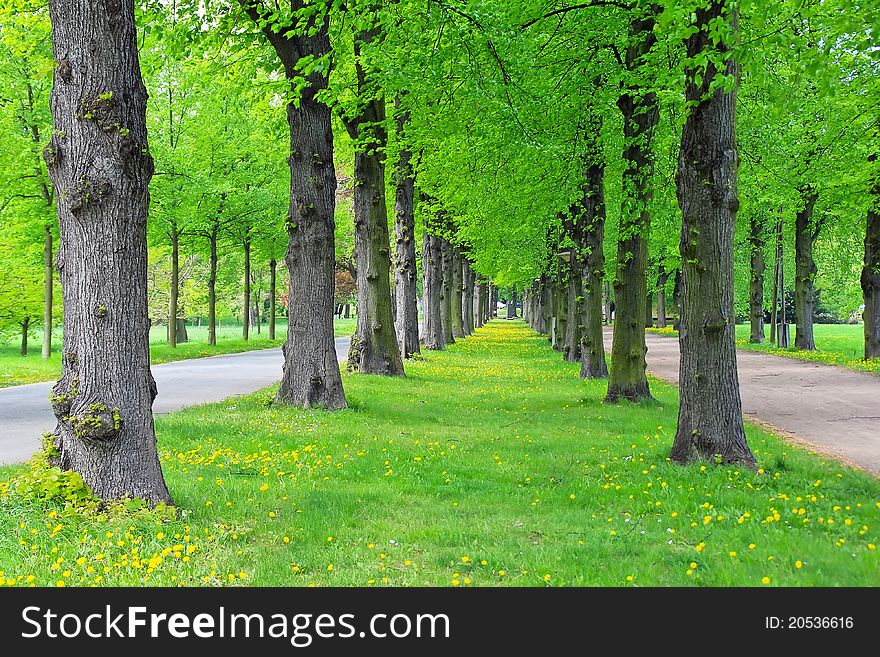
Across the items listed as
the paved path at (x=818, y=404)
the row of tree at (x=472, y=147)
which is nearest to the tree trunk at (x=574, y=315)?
the row of tree at (x=472, y=147)

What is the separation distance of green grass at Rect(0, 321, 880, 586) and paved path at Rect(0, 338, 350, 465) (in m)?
2.00

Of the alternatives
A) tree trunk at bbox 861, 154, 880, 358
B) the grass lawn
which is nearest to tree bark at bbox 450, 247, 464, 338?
the grass lawn

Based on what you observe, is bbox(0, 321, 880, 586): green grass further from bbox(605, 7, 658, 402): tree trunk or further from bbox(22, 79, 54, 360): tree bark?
bbox(22, 79, 54, 360): tree bark

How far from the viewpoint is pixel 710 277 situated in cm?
852

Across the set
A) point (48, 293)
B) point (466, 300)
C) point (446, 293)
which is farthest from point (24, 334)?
point (466, 300)

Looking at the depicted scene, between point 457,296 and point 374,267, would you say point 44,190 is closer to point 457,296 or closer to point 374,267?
point 374,267

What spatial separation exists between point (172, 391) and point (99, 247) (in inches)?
438

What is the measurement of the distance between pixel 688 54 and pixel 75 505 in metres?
7.87

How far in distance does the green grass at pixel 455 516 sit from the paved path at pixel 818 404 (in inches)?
35.9

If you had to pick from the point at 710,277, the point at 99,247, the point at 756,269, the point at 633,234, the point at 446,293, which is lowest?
the point at 710,277

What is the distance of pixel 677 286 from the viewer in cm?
5272

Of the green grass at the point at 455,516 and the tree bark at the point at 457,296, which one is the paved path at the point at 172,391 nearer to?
the green grass at the point at 455,516
